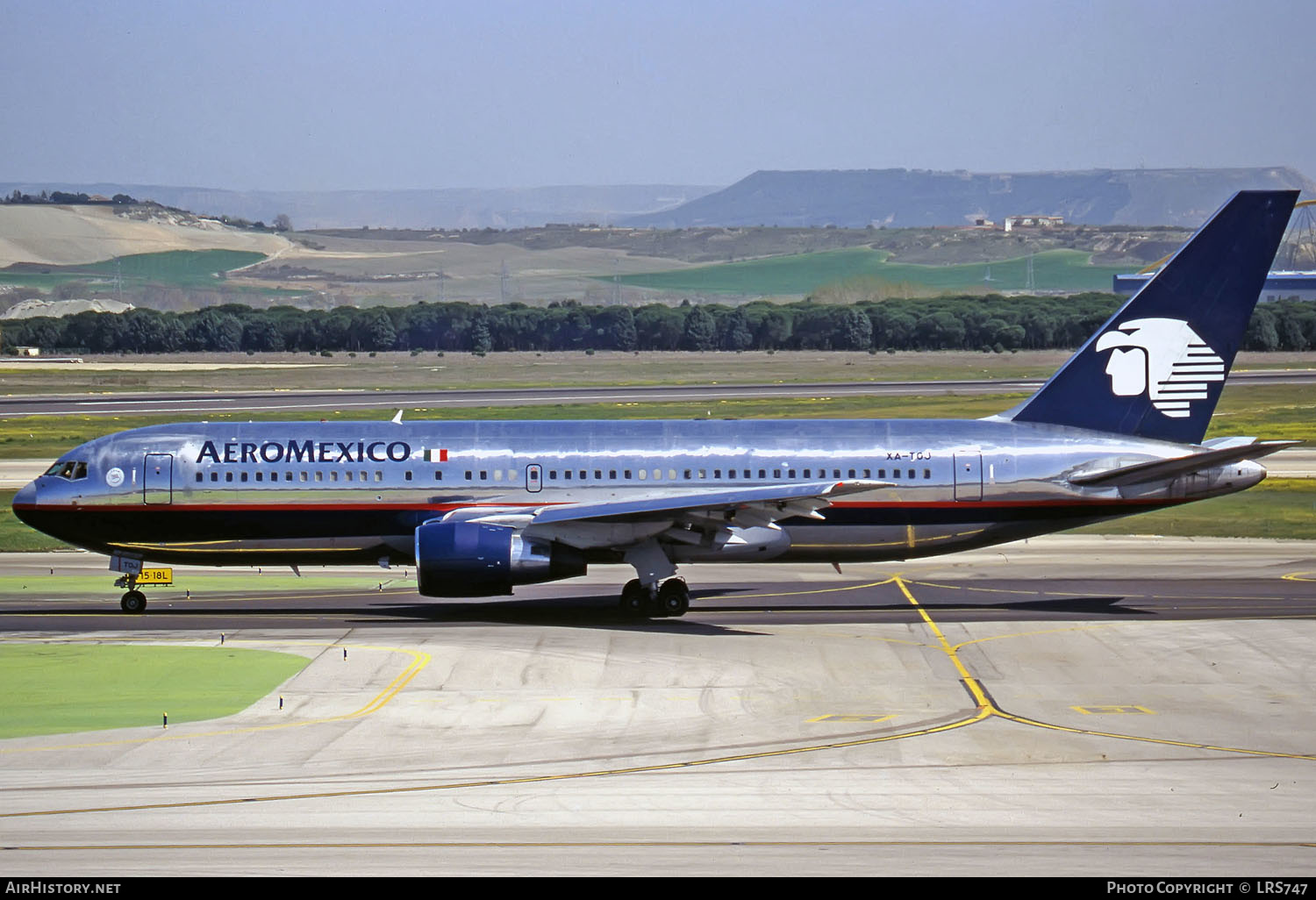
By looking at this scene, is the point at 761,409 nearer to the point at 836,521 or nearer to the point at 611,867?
the point at 836,521

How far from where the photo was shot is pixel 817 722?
25.0 m

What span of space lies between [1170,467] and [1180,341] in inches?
144

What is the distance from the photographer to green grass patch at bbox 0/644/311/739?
2525 centimetres

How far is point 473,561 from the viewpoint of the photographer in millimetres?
33125

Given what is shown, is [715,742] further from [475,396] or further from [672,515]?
[475,396]

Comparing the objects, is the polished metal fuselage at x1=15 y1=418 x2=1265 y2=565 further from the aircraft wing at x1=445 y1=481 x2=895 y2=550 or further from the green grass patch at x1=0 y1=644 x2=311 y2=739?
the green grass patch at x1=0 y1=644 x2=311 y2=739

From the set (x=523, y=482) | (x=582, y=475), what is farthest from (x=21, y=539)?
(x=582, y=475)

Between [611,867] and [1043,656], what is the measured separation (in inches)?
625

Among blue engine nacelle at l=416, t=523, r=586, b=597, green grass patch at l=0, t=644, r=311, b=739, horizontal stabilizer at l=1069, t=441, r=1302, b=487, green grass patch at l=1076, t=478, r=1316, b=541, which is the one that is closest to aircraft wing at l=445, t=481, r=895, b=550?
blue engine nacelle at l=416, t=523, r=586, b=597

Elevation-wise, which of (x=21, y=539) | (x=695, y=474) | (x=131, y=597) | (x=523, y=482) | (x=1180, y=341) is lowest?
(x=21, y=539)

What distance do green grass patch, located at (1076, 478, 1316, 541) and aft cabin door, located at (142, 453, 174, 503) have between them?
1129 inches

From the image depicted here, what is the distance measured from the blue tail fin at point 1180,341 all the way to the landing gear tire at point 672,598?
33.2ft
